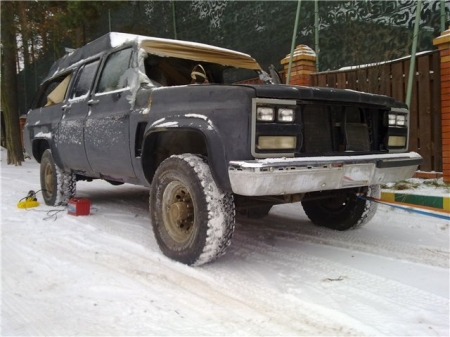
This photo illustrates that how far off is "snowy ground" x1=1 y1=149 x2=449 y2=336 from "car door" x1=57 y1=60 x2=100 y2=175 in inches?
32.9

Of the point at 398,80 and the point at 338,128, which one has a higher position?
the point at 398,80

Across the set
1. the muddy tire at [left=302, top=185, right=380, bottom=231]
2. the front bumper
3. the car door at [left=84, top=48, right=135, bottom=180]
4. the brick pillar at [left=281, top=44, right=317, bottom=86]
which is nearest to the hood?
the front bumper

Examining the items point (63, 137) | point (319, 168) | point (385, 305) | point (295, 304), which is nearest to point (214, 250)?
point (295, 304)

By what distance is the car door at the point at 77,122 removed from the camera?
4422 mm

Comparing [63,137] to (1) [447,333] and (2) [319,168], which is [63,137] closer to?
(2) [319,168]

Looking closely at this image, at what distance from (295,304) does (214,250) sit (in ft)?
2.32

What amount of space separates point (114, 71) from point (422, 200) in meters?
3.83

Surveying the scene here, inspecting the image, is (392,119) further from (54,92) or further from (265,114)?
(54,92)

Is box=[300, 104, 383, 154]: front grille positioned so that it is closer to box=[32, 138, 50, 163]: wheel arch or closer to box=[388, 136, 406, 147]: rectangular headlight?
box=[388, 136, 406, 147]: rectangular headlight

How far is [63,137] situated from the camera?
15.9 feet

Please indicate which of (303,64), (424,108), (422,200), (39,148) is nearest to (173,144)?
(422,200)

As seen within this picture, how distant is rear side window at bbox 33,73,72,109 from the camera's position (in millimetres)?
5211

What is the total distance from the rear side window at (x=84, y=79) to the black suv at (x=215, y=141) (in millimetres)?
19

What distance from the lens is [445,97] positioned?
5453mm
